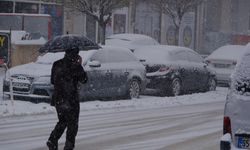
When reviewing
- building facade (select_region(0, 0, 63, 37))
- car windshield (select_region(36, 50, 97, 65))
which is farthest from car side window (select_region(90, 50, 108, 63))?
building facade (select_region(0, 0, 63, 37))

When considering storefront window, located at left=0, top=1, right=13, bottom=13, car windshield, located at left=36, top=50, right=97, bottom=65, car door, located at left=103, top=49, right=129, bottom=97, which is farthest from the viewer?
storefront window, located at left=0, top=1, right=13, bottom=13

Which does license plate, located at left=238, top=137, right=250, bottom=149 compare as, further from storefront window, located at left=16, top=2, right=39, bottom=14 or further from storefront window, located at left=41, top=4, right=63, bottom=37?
storefront window, located at left=41, top=4, right=63, bottom=37

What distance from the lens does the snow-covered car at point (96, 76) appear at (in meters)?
16.0

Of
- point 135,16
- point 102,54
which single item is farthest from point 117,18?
point 102,54

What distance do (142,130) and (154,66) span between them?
6.97 m

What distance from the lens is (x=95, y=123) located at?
13.8 metres

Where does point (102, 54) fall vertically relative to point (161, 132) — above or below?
above

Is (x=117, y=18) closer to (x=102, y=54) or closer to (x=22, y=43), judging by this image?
(x=22, y=43)

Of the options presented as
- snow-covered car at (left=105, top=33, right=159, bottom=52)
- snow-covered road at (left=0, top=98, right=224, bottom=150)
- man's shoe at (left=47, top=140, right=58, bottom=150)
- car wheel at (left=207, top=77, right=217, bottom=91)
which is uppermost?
snow-covered car at (left=105, top=33, right=159, bottom=52)

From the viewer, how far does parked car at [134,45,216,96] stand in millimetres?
19688

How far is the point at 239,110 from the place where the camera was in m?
7.68

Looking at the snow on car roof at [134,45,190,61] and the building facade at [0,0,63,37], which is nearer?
the snow on car roof at [134,45,190,61]

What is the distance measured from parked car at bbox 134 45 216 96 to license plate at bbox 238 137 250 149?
39.1ft

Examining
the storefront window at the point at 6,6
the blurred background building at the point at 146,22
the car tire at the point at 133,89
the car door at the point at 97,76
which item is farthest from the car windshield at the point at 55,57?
the storefront window at the point at 6,6
